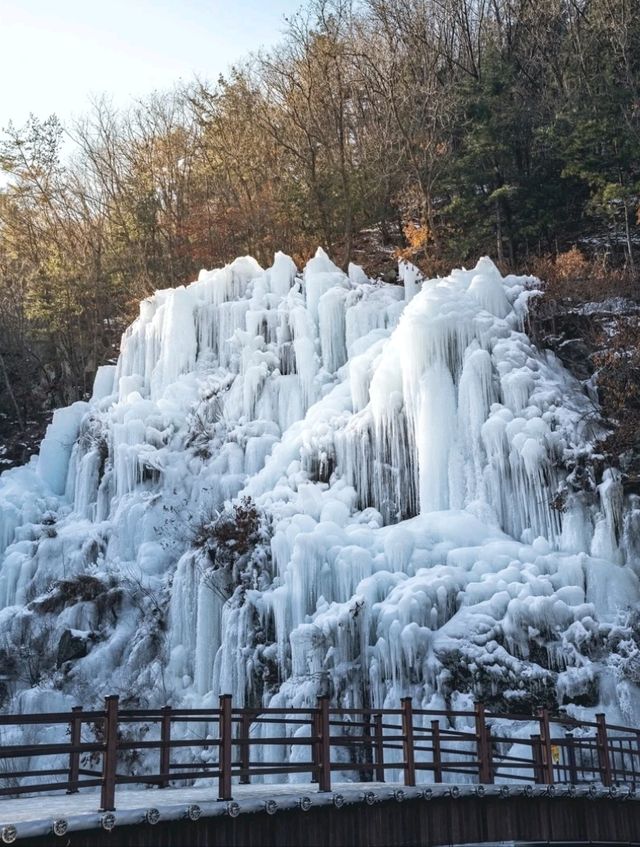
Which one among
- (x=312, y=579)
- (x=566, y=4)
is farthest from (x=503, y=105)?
(x=312, y=579)

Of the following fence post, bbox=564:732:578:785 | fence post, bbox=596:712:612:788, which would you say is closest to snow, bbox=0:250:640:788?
fence post, bbox=564:732:578:785

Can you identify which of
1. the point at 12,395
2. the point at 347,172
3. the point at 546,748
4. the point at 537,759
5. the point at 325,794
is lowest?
the point at 325,794

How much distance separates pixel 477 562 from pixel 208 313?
487 inches

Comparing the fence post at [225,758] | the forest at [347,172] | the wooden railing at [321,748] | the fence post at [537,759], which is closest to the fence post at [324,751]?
the wooden railing at [321,748]

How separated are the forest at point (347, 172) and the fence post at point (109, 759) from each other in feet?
64.1

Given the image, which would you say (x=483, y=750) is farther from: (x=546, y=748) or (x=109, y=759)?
(x=109, y=759)

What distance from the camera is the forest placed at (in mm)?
27844

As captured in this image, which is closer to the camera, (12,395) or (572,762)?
(572,762)

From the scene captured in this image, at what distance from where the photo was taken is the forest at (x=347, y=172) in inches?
1096

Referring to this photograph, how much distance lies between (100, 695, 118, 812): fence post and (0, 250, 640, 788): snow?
8.25m

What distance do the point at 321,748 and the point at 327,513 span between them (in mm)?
9584

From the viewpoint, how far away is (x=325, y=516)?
746 inches

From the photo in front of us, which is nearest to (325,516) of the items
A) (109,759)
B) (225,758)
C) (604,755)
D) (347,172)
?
(604,755)

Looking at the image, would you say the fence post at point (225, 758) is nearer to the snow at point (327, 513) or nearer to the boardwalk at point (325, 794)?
the boardwalk at point (325, 794)
